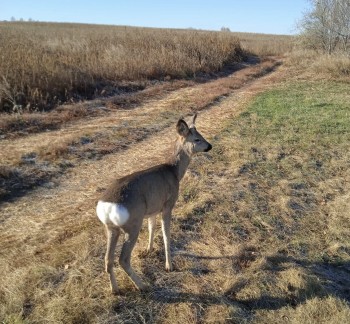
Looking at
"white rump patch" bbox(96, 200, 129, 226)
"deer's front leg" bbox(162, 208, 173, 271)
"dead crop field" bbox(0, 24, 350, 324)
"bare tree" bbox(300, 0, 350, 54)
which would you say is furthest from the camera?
"bare tree" bbox(300, 0, 350, 54)

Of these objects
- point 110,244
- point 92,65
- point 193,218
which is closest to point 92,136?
point 193,218

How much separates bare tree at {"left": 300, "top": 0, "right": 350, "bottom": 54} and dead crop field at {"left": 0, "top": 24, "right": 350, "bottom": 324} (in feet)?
49.1

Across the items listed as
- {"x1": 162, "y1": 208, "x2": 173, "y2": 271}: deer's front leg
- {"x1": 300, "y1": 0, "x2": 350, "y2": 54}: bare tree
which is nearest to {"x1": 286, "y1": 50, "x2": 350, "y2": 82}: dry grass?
{"x1": 300, "y1": 0, "x2": 350, "y2": 54}: bare tree

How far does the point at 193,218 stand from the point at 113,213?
2328 millimetres

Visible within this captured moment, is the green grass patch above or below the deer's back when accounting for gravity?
below

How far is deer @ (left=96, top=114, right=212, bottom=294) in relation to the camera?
3.77 m

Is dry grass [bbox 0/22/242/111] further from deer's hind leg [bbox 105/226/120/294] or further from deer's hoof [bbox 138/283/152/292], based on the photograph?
deer's hoof [bbox 138/283/152/292]

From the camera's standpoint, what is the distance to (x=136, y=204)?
3900 mm

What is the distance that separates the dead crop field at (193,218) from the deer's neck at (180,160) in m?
0.89

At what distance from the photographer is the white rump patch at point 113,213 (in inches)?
146

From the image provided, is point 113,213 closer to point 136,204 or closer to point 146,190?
point 136,204

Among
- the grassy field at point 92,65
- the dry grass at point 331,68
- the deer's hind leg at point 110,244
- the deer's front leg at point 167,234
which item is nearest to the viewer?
the deer's hind leg at point 110,244

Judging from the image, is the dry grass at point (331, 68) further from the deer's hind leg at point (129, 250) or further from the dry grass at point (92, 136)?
the deer's hind leg at point (129, 250)

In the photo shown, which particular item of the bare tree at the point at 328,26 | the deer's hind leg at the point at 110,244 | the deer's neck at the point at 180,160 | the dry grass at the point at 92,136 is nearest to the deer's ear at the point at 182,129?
the deer's neck at the point at 180,160
